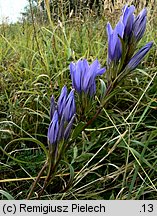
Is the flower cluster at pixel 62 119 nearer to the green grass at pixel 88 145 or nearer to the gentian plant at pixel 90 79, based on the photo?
the gentian plant at pixel 90 79

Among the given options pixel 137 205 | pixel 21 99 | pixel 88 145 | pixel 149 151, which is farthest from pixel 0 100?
pixel 137 205

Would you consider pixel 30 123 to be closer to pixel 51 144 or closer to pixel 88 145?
pixel 88 145

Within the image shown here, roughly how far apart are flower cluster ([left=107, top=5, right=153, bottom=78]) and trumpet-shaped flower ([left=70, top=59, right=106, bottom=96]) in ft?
0.11

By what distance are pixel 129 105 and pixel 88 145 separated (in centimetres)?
29

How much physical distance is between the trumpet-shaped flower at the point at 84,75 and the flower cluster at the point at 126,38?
3 centimetres

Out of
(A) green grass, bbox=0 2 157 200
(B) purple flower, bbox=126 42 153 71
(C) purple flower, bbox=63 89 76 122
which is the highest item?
(B) purple flower, bbox=126 42 153 71

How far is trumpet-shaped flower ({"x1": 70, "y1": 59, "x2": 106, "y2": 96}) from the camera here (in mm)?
564

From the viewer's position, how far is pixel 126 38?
0.54m

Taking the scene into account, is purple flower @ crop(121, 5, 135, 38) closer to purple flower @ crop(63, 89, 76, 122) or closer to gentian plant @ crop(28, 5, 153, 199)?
gentian plant @ crop(28, 5, 153, 199)

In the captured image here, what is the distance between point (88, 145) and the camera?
968 millimetres

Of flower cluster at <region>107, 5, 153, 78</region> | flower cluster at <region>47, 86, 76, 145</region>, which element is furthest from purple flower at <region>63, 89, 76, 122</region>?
flower cluster at <region>107, 5, 153, 78</region>

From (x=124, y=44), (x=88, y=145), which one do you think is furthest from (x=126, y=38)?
(x=88, y=145)

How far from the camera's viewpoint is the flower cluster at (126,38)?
540mm

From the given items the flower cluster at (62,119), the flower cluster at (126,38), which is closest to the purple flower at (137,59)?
the flower cluster at (126,38)
